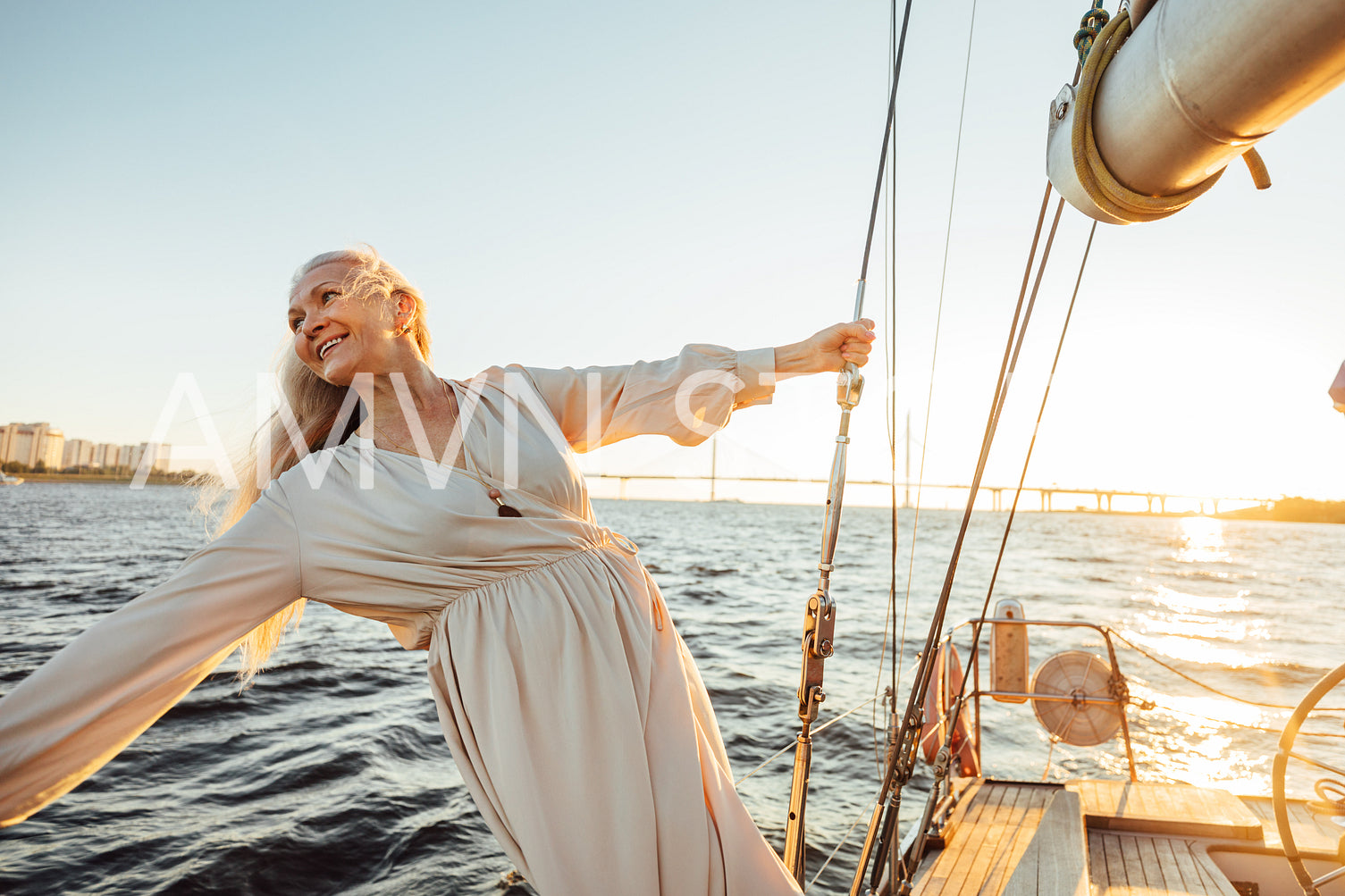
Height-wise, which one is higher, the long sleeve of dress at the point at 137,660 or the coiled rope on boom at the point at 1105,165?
the coiled rope on boom at the point at 1105,165

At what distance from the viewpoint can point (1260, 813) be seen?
3.40 m

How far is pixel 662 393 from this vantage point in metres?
1.58

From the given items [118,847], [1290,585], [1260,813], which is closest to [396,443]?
[1260,813]

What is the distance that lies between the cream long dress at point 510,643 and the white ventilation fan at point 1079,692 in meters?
4.06

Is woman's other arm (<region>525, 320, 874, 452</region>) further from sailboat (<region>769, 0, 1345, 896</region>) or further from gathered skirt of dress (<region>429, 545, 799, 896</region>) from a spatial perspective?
gathered skirt of dress (<region>429, 545, 799, 896</region>)

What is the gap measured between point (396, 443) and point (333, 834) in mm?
4128

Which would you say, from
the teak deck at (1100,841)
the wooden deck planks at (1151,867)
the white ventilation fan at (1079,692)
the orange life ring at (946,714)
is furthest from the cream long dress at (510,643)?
the white ventilation fan at (1079,692)

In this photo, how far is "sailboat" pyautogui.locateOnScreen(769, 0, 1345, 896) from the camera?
661 mm

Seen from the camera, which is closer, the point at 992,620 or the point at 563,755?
the point at 563,755

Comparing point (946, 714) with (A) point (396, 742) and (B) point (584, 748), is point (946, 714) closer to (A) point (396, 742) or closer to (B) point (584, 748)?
(B) point (584, 748)

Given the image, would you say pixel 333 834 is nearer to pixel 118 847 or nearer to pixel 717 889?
pixel 118 847

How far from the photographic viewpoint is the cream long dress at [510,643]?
1.11 metres

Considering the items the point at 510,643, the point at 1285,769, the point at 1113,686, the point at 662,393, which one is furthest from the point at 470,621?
the point at 1113,686

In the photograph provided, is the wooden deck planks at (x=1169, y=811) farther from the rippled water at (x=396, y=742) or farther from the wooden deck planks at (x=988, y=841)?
the rippled water at (x=396, y=742)
